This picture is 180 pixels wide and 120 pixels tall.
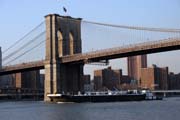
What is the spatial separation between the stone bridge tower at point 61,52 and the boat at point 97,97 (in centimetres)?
352

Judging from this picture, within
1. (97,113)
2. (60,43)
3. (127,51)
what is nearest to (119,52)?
(127,51)

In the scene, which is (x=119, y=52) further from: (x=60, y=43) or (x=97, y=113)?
(x=97, y=113)

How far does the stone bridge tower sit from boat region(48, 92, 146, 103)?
138 inches

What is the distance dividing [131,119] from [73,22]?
49.3 meters

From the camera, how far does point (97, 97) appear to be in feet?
258

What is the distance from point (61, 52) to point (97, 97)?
8.85m

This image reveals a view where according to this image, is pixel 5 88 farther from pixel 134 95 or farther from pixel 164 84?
pixel 134 95

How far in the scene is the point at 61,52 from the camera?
80.9 metres

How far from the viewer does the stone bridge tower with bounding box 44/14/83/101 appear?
7950 centimetres

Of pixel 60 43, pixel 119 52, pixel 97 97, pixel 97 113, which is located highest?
pixel 60 43

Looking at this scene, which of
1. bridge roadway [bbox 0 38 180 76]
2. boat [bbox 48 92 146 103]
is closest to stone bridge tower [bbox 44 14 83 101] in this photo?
bridge roadway [bbox 0 38 180 76]

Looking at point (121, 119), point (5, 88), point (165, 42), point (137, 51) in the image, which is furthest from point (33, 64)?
point (5, 88)

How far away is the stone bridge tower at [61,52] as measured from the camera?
79.5m

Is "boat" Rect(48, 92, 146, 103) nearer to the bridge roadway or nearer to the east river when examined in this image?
the bridge roadway
